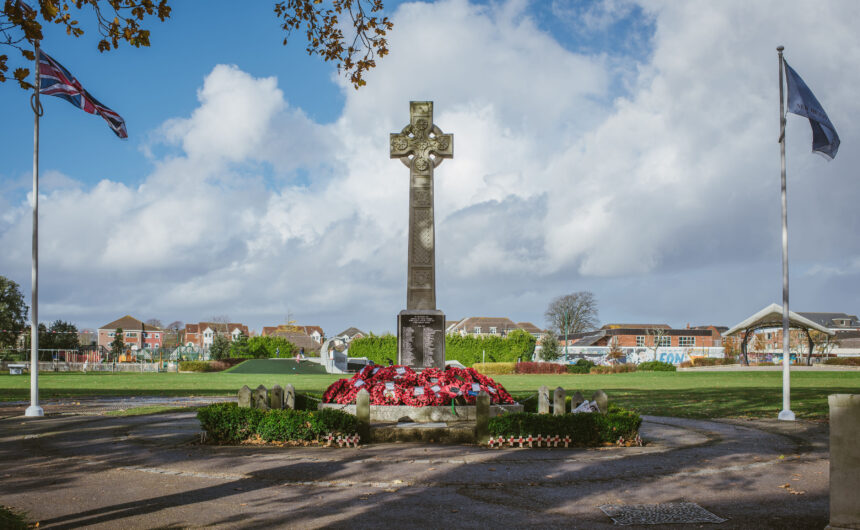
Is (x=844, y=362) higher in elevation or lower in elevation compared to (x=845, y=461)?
lower

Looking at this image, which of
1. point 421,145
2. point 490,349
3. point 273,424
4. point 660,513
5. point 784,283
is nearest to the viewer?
point 660,513

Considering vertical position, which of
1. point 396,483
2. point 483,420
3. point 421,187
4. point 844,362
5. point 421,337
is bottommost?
point 844,362

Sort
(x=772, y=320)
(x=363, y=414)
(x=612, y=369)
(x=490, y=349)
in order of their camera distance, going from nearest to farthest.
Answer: (x=363, y=414) → (x=772, y=320) → (x=612, y=369) → (x=490, y=349)

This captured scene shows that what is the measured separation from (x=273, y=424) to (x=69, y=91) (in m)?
12.3

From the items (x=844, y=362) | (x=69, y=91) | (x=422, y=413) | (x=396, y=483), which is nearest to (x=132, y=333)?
(x=844, y=362)

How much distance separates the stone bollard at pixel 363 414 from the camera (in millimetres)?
11430

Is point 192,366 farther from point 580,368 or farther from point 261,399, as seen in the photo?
point 261,399

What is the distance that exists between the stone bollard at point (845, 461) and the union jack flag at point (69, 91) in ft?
60.9

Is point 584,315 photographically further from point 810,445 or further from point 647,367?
point 810,445

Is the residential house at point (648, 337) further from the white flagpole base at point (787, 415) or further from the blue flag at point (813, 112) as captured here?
the white flagpole base at point (787, 415)

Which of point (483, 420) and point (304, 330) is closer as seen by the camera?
point (483, 420)

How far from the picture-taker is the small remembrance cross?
16.4 metres

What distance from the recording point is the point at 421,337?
15.8 meters

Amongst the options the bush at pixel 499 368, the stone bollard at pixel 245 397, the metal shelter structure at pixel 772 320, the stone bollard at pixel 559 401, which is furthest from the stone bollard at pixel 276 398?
the bush at pixel 499 368
